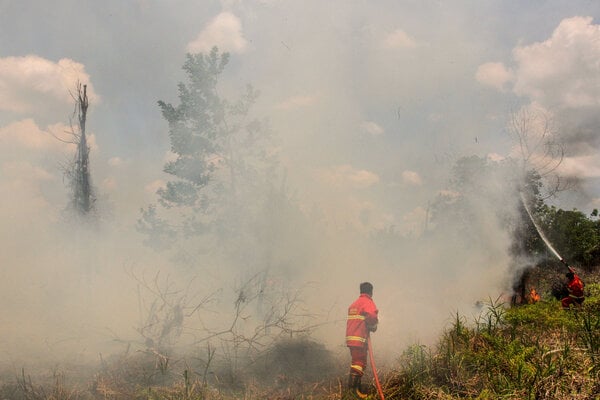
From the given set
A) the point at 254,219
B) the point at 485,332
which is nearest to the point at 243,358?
the point at 485,332

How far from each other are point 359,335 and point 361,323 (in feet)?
0.62

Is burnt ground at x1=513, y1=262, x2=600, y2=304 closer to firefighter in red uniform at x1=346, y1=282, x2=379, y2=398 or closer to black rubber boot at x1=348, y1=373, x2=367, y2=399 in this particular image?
firefighter in red uniform at x1=346, y1=282, x2=379, y2=398

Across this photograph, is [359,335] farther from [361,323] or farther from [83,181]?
[83,181]

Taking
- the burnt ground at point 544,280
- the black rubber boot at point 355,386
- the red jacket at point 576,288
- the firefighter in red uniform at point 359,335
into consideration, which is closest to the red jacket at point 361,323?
the firefighter in red uniform at point 359,335

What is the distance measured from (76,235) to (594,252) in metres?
24.0

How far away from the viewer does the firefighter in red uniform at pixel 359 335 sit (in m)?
6.89

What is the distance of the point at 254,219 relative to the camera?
1683 cm

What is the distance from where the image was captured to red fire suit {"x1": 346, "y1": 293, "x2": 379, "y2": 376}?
6938 mm

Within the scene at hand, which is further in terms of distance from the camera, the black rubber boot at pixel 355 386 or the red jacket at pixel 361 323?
the red jacket at pixel 361 323

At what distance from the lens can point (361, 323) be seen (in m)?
7.07

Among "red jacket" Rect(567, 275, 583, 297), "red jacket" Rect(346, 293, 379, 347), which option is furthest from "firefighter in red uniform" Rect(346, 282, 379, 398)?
"red jacket" Rect(567, 275, 583, 297)

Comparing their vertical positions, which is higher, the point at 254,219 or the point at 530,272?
the point at 254,219

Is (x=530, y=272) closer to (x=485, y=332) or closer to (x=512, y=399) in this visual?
(x=485, y=332)

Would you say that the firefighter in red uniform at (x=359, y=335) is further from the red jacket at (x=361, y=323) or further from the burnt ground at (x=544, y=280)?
the burnt ground at (x=544, y=280)
